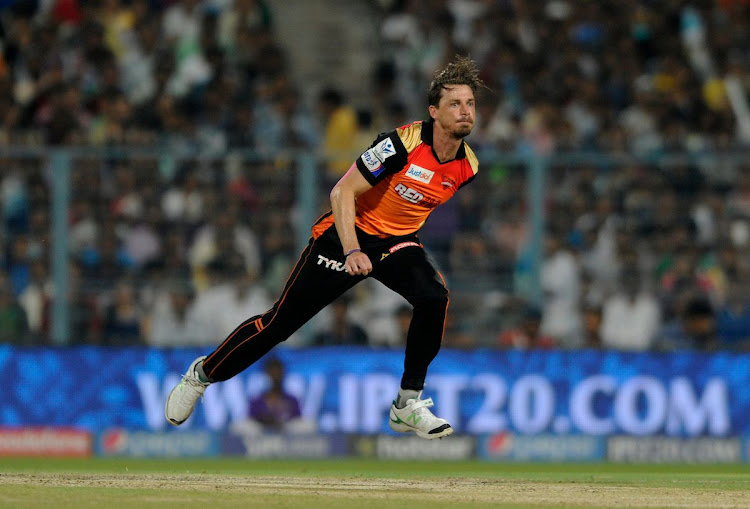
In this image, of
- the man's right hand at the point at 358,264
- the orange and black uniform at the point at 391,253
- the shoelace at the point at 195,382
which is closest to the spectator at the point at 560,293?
the orange and black uniform at the point at 391,253

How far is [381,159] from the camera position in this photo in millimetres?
8930

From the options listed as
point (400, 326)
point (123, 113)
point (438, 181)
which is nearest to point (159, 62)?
point (123, 113)

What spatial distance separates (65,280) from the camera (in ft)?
46.5

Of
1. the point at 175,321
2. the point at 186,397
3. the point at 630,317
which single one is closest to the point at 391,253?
the point at 186,397

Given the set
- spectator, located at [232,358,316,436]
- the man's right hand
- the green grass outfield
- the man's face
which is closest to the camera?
the green grass outfield

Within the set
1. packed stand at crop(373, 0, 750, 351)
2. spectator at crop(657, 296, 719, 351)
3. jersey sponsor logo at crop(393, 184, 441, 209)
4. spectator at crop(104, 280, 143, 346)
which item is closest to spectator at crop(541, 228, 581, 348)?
packed stand at crop(373, 0, 750, 351)

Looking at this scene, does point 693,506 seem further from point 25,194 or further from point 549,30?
point 549,30

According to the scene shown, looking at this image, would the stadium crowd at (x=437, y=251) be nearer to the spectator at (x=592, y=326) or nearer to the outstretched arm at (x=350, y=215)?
the spectator at (x=592, y=326)

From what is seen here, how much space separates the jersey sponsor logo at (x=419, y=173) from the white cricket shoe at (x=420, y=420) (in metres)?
1.48

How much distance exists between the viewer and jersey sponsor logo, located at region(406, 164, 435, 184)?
9.08m

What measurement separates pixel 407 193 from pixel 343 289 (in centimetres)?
75

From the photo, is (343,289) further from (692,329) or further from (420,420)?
(692,329)

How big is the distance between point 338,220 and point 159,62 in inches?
338

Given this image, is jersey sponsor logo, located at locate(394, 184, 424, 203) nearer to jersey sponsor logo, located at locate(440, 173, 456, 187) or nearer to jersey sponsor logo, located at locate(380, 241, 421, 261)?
jersey sponsor logo, located at locate(440, 173, 456, 187)
